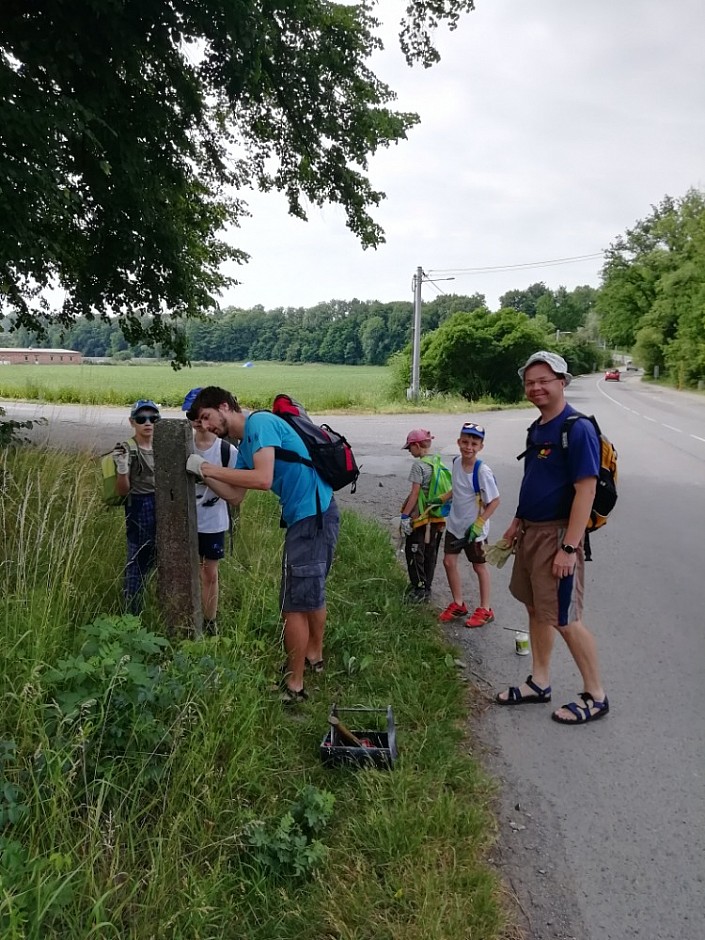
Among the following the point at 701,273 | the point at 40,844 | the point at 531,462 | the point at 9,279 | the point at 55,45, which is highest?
the point at 701,273

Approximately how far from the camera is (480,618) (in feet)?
15.7

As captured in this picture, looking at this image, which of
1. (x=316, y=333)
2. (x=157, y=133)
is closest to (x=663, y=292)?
(x=316, y=333)

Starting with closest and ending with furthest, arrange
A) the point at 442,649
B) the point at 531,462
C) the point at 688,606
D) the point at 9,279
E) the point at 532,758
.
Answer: the point at 532,758, the point at 531,462, the point at 442,649, the point at 688,606, the point at 9,279

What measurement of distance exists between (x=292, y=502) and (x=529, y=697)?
68.7 inches

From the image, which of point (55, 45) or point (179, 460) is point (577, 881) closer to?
point (179, 460)

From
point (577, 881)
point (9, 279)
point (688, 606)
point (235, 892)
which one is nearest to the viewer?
point (235, 892)

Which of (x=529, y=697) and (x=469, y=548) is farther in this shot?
(x=469, y=548)

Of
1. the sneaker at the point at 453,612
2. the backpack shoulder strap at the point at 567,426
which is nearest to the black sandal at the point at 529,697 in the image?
the sneaker at the point at 453,612

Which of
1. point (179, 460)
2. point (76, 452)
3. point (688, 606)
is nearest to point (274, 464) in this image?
point (179, 460)

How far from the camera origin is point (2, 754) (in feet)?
7.18

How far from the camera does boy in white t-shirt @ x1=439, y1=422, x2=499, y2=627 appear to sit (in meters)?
4.69

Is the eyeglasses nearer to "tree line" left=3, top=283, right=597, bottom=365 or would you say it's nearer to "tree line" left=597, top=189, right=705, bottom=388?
"tree line" left=597, top=189, right=705, bottom=388

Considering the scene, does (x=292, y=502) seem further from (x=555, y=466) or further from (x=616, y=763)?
(x=616, y=763)

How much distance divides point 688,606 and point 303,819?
3.94 meters
